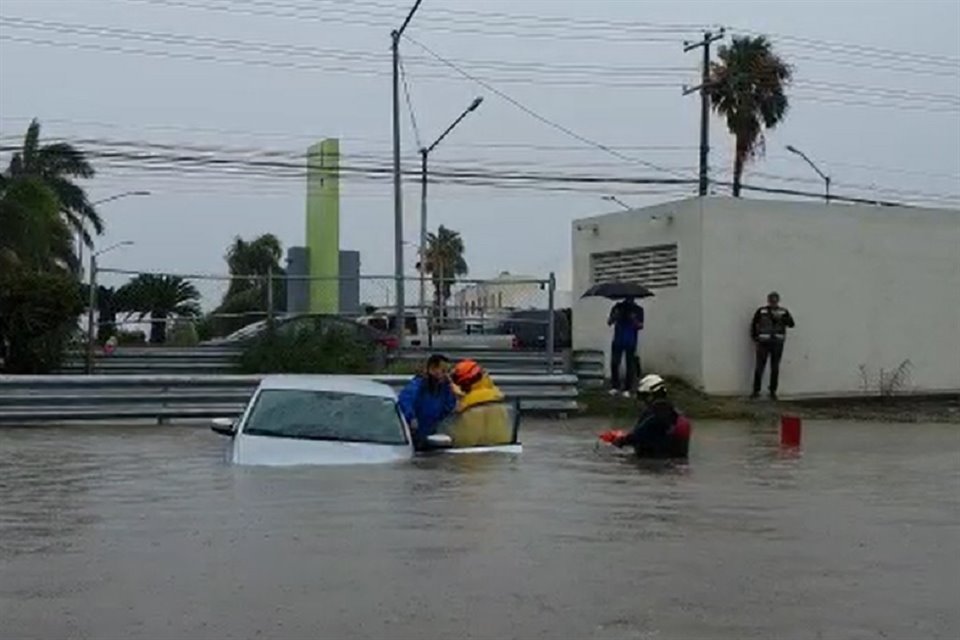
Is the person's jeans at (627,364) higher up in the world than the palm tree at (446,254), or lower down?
lower down

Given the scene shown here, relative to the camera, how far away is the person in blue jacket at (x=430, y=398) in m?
14.9

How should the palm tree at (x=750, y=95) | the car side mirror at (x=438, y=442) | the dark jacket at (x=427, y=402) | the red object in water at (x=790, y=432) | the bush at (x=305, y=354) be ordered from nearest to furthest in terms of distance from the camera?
the car side mirror at (x=438, y=442), the dark jacket at (x=427, y=402), the red object in water at (x=790, y=432), the bush at (x=305, y=354), the palm tree at (x=750, y=95)

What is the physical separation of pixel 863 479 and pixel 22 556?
27.8 feet

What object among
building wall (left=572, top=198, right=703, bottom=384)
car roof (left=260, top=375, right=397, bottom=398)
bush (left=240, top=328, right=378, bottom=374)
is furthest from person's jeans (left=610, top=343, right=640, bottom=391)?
car roof (left=260, top=375, right=397, bottom=398)

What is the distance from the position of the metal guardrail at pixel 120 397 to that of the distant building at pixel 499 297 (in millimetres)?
4119

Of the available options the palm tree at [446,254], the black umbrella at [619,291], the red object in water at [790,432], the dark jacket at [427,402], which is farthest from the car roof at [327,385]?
the palm tree at [446,254]

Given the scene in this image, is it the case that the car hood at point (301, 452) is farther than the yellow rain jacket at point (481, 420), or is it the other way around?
the yellow rain jacket at point (481, 420)

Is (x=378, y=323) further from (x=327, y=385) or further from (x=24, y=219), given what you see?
(x=327, y=385)

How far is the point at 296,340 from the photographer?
2361cm

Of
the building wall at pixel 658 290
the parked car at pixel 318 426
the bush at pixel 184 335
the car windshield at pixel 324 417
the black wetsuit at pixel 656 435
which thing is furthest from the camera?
the building wall at pixel 658 290

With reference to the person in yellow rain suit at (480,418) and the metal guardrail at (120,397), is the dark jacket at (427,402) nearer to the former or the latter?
the person in yellow rain suit at (480,418)

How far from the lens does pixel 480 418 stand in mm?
15297

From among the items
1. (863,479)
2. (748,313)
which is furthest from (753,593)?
(748,313)

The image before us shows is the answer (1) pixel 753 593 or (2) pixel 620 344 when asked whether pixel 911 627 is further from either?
(2) pixel 620 344
